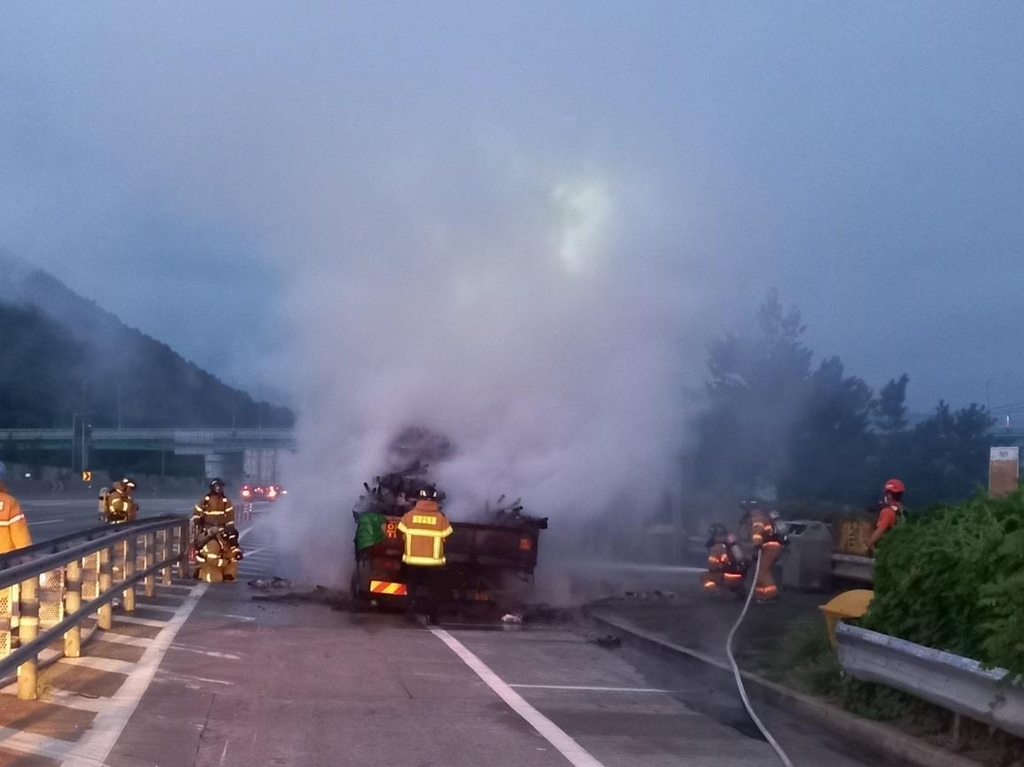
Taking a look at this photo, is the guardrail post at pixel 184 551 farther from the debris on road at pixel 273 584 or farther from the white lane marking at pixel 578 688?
the white lane marking at pixel 578 688

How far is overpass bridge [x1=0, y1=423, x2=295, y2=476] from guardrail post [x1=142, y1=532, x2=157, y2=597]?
5221 centimetres

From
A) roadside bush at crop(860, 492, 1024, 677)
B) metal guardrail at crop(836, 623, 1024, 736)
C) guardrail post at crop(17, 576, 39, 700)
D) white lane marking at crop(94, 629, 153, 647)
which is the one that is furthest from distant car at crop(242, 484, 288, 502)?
metal guardrail at crop(836, 623, 1024, 736)

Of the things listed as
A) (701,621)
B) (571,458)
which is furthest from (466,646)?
(571,458)

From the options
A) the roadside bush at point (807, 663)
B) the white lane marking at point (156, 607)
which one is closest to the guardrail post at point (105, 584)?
the white lane marking at point (156, 607)

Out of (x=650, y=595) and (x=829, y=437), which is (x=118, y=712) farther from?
(x=829, y=437)

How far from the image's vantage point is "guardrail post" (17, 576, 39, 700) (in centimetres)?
845

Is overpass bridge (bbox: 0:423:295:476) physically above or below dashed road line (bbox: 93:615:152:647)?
above

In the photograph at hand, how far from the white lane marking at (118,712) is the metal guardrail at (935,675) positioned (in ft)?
17.0

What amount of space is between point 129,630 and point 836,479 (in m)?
29.6

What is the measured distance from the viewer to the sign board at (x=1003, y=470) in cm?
930

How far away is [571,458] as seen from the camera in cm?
1856

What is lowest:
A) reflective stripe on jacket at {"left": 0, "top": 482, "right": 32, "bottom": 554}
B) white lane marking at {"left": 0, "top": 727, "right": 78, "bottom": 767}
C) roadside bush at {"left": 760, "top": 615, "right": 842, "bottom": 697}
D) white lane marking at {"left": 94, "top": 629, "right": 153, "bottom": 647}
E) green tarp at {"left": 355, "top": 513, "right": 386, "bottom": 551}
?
white lane marking at {"left": 94, "top": 629, "right": 153, "bottom": 647}

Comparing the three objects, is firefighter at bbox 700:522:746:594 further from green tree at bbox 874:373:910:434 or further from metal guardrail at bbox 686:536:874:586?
green tree at bbox 874:373:910:434

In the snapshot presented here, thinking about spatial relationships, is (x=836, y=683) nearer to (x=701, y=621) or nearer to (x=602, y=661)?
(x=602, y=661)
